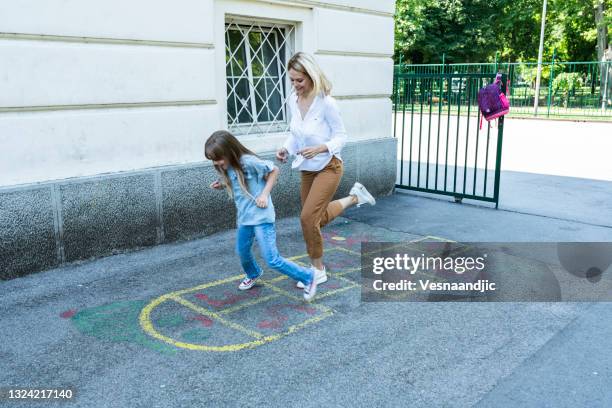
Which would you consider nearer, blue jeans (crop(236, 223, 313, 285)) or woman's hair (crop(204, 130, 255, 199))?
woman's hair (crop(204, 130, 255, 199))

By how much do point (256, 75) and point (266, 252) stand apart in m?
3.51

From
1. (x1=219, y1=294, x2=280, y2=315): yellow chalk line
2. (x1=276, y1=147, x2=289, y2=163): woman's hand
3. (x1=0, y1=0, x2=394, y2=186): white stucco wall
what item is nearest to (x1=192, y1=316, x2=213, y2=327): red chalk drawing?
(x1=219, y1=294, x2=280, y2=315): yellow chalk line

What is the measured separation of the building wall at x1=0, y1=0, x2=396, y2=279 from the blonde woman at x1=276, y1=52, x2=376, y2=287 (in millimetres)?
1859

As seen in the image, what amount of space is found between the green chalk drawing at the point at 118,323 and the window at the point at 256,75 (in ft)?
10.2

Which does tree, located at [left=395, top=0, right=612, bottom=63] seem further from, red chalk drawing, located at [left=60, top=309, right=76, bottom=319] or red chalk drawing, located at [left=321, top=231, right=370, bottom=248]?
red chalk drawing, located at [left=60, top=309, right=76, bottom=319]

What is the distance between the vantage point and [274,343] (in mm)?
3820

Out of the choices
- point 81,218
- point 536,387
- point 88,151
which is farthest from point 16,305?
point 536,387

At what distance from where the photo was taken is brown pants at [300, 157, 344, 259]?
179 inches

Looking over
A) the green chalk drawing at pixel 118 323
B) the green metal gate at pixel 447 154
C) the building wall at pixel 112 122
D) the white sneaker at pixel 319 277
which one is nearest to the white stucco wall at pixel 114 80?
the building wall at pixel 112 122

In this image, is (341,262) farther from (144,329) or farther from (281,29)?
(281,29)

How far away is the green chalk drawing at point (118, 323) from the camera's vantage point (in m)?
3.83

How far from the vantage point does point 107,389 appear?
3.24 m

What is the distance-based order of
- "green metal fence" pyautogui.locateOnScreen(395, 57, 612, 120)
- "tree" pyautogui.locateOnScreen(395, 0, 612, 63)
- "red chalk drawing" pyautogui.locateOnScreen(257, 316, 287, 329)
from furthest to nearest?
"tree" pyautogui.locateOnScreen(395, 0, 612, 63) → "green metal fence" pyautogui.locateOnScreen(395, 57, 612, 120) → "red chalk drawing" pyautogui.locateOnScreen(257, 316, 287, 329)

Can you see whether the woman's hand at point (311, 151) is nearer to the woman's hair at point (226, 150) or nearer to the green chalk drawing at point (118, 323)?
the woman's hair at point (226, 150)
